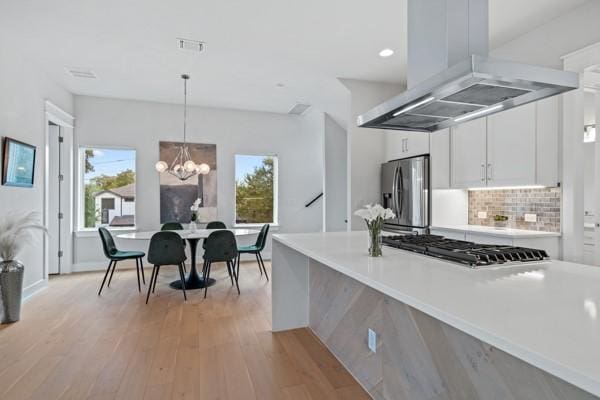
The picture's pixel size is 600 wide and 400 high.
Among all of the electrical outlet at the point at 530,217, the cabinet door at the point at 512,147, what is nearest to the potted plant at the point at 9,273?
the cabinet door at the point at 512,147

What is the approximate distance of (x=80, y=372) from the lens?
2.22m

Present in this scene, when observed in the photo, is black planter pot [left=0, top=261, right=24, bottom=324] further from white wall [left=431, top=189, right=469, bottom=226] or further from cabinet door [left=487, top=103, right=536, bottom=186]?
cabinet door [left=487, top=103, right=536, bottom=186]

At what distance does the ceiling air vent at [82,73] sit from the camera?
14.0 feet

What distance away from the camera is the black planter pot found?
121 inches

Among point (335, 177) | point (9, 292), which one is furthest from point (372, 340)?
point (335, 177)

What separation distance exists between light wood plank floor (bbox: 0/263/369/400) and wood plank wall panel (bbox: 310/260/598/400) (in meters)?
0.19

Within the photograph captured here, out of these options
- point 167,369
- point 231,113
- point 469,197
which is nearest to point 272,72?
point 231,113

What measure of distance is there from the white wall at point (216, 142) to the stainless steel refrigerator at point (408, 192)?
7.33ft

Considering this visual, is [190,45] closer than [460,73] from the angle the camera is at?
No

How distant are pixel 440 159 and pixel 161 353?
343cm

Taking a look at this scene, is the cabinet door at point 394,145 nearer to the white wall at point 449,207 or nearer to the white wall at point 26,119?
the white wall at point 449,207

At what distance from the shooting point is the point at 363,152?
4.66 m

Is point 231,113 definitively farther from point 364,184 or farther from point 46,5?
point 46,5

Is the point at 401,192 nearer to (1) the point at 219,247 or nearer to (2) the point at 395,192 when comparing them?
(2) the point at 395,192
